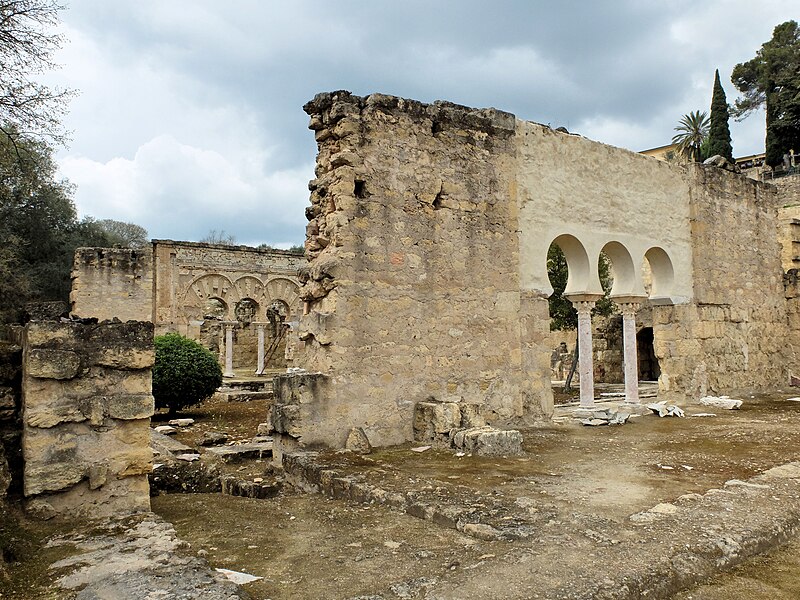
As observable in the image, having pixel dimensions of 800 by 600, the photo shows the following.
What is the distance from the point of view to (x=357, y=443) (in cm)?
650

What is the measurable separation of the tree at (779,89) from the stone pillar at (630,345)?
3005 centimetres

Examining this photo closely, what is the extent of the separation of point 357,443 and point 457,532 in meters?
2.90

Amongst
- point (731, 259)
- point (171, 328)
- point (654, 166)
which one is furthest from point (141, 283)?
point (731, 259)

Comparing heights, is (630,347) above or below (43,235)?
below

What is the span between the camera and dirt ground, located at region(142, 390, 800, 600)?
2930mm

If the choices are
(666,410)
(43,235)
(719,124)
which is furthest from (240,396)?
(719,124)

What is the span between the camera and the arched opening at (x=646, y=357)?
778 inches

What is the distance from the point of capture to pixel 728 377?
1196 cm

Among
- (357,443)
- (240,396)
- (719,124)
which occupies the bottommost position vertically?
(240,396)

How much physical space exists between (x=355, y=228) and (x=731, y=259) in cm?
896

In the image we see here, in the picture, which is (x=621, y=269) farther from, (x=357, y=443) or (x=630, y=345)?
(x=357, y=443)

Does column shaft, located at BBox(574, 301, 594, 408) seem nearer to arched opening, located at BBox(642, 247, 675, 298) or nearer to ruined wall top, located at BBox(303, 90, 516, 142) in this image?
arched opening, located at BBox(642, 247, 675, 298)

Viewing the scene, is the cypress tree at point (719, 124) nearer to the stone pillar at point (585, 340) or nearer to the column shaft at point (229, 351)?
the column shaft at point (229, 351)

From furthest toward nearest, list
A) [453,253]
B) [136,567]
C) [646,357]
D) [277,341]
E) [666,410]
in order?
1. [277,341]
2. [646,357]
3. [666,410]
4. [453,253]
5. [136,567]
